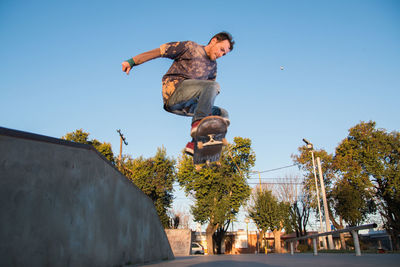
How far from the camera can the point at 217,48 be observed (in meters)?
4.54

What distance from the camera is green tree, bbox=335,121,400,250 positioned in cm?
2497

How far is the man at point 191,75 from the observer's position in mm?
4191

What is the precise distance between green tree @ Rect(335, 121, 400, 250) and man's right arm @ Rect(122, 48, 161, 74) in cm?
2776

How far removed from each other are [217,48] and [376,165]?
2746 cm

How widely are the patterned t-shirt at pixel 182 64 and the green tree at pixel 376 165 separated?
27117 millimetres

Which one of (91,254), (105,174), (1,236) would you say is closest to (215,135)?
(105,174)

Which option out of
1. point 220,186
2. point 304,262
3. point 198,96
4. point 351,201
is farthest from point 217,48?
point 351,201

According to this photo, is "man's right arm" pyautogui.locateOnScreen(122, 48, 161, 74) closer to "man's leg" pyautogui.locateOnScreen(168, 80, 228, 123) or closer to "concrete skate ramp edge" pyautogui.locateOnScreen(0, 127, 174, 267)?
"man's leg" pyautogui.locateOnScreen(168, 80, 228, 123)

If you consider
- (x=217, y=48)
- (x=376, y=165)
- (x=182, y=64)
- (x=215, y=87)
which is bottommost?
(x=215, y=87)

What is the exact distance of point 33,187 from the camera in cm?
203

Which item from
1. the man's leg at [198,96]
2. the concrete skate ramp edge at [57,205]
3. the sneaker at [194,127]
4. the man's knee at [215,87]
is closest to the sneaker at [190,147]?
the sneaker at [194,127]

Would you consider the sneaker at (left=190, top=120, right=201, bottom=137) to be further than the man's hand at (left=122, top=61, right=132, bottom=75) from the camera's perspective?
Yes

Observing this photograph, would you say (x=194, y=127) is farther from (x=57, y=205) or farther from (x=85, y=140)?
(x=85, y=140)

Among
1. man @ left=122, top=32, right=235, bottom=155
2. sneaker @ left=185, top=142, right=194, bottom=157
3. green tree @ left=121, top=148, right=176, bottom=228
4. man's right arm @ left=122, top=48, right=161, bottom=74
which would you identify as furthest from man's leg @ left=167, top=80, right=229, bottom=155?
green tree @ left=121, top=148, right=176, bottom=228
